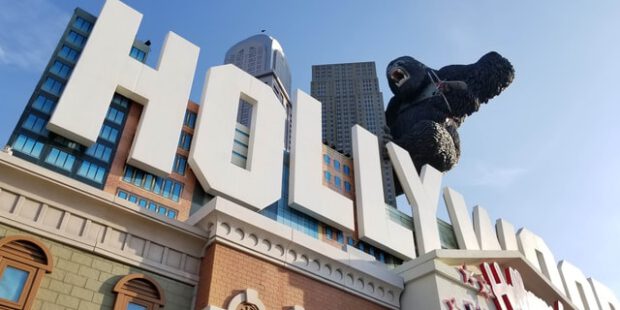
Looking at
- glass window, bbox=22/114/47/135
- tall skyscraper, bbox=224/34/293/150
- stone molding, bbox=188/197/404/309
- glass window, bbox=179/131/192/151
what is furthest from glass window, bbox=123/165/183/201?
tall skyscraper, bbox=224/34/293/150

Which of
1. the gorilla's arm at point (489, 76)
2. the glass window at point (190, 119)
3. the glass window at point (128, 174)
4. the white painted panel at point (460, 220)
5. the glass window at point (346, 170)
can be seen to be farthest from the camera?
the gorilla's arm at point (489, 76)

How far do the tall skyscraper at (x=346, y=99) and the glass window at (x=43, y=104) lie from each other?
93479mm

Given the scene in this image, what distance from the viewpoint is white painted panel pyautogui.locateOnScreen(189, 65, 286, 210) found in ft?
97.2

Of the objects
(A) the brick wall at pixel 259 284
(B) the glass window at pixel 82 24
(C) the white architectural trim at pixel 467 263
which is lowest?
(A) the brick wall at pixel 259 284

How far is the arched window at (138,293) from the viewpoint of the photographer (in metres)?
14.7

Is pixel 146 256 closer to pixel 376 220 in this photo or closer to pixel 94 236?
pixel 94 236

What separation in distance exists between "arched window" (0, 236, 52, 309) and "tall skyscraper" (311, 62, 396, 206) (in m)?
110

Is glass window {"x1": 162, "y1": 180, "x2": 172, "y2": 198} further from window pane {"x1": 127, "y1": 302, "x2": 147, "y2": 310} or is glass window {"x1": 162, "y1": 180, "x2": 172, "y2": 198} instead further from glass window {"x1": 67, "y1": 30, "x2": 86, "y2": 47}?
window pane {"x1": 127, "y1": 302, "x2": 147, "y2": 310}

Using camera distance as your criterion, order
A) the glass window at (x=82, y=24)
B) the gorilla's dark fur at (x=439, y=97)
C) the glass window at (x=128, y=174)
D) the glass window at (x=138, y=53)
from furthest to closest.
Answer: the gorilla's dark fur at (x=439, y=97)
the glass window at (x=138, y=53)
the glass window at (x=82, y=24)
the glass window at (x=128, y=174)

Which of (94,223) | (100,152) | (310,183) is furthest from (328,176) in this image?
(94,223)

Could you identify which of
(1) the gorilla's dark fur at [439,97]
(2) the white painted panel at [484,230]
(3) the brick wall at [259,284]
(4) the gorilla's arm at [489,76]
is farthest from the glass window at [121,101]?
(4) the gorilla's arm at [489,76]

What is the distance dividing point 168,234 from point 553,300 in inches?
780

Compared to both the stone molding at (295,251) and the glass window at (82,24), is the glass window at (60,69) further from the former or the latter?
the stone molding at (295,251)

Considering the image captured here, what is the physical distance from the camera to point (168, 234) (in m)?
16.8
